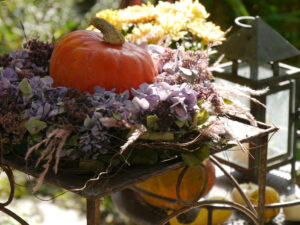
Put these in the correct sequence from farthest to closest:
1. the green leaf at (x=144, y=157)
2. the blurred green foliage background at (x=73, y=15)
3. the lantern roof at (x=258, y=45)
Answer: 1. the blurred green foliage background at (x=73, y=15)
2. the lantern roof at (x=258, y=45)
3. the green leaf at (x=144, y=157)

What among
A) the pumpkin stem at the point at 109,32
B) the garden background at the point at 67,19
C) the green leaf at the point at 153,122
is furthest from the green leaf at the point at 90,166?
the garden background at the point at 67,19

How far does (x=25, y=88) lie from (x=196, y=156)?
14.1 inches

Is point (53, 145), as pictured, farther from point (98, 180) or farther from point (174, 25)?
point (174, 25)

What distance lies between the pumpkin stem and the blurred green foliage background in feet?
3.04

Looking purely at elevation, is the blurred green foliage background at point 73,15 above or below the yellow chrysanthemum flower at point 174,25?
below

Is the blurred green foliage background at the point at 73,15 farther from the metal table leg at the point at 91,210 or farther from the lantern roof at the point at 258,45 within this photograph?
the metal table leg at the point at 91,210

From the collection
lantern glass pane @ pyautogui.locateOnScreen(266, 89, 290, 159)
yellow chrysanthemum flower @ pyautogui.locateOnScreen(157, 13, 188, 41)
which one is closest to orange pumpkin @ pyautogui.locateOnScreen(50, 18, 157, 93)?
yellow chrysanthemum flower @ pyautogui.locateOnScreen(157, 13, 188, 41)

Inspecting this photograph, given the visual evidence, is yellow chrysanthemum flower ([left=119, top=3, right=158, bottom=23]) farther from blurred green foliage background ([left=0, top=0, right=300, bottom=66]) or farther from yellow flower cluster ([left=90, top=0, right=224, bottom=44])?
blurred green foliage background ([left=0, top=0, right=300, bottom=66])

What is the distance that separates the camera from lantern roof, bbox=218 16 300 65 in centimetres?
160

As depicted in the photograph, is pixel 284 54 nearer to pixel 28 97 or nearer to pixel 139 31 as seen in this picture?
pixel 139 31

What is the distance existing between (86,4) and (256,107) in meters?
2.13

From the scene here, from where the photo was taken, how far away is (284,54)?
5.37ft

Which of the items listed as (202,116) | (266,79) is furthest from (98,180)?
(266,79)

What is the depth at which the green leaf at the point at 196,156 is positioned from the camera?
107 cm
